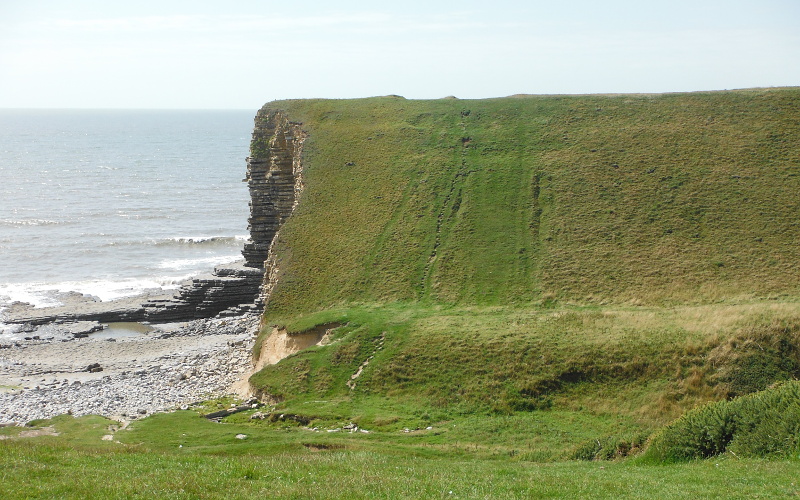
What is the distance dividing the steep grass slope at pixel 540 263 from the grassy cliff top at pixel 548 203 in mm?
172

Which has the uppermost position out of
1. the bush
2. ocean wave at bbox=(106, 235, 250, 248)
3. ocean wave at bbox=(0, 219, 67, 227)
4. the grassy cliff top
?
the grassy cliff top

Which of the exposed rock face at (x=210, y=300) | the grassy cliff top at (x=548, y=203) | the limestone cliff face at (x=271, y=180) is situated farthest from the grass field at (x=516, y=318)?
the exposed rock face at (x=210, y=300)

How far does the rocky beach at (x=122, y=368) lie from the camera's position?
4112 cm

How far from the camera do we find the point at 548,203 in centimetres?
5741

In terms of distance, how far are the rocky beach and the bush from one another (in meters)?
26.3

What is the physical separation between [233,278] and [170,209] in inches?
2578

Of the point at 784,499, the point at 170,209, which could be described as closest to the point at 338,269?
the point at 784,499

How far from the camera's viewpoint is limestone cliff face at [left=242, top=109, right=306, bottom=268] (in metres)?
66.0

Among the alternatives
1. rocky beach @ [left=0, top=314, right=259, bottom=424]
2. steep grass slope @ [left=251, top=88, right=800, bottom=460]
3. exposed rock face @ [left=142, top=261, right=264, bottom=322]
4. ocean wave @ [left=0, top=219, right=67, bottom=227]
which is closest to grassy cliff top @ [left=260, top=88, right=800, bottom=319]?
steep grass slope @ [left=251, top=88, right=800, bottom=460]

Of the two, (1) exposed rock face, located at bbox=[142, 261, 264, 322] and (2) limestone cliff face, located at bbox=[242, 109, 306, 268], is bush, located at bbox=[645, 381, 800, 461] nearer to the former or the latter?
(1) exposed rock face, located at bbox=[142, 261, 264, 322]

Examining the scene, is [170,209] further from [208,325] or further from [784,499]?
[784,499]

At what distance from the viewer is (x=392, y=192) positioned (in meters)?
60.6

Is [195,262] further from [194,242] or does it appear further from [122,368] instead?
[122,368]

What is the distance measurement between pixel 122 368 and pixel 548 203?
33.2 m
